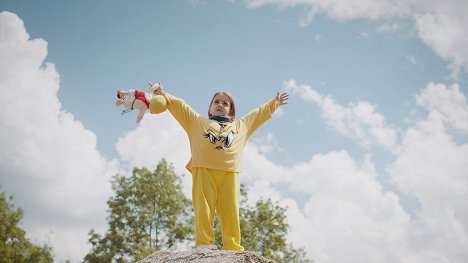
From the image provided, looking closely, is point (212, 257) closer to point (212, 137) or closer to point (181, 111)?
point (212, 137)

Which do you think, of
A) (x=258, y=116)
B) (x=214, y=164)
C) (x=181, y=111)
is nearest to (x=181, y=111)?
(x=181, y=111)

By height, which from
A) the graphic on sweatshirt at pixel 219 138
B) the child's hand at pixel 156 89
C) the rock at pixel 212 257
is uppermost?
the child's hand at pixel 156 89

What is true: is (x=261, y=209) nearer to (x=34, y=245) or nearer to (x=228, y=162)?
(x=34, y=245)

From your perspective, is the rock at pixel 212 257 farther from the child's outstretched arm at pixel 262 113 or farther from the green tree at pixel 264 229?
the green tree at pixel 264 229

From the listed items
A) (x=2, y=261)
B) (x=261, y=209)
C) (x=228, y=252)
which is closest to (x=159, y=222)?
(x=261, y=209)

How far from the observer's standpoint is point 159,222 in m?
19.2

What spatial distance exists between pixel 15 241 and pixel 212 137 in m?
22.2

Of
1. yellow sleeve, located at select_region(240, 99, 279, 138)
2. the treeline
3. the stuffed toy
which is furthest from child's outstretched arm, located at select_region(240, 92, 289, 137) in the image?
the treeline

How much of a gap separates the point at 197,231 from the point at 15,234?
22.0 metres

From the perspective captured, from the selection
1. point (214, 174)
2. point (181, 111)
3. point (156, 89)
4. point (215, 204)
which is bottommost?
point (215, 204)

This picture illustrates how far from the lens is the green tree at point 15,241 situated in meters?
22.5

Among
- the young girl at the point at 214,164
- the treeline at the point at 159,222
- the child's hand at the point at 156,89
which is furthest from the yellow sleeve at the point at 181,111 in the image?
the treeline at the point at 159,222

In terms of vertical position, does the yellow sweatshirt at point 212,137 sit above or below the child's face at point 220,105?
below

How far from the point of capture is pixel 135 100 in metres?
5.51
